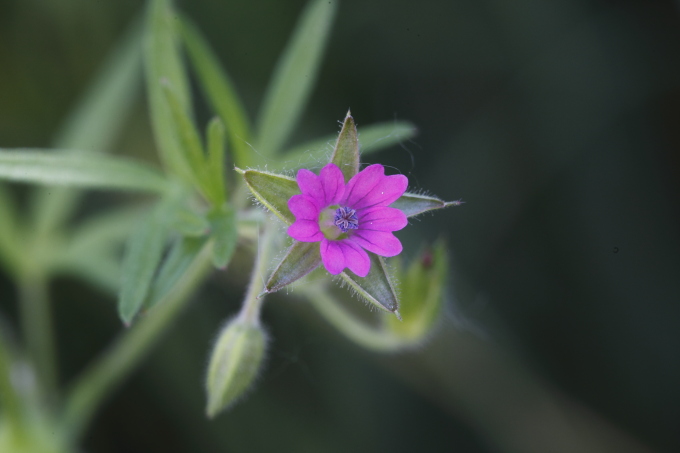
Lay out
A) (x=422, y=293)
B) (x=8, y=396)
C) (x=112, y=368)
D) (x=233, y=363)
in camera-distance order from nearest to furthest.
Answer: (x=233, y=363), (x=422, y=293), (x=8, y=396), (x=112, y=368)

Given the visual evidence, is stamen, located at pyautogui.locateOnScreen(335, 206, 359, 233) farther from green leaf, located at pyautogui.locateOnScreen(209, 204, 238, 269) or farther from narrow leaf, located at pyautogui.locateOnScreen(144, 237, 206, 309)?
narrow leaf, located at pyautogui.locateOnScreen(144, 237, 206, 309)

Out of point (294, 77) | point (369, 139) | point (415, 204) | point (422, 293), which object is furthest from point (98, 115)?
point (415, 204)

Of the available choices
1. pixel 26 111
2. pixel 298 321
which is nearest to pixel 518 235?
pixel 298 321

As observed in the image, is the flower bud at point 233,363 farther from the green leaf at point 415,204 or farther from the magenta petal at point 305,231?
the green leaf at point 415,204

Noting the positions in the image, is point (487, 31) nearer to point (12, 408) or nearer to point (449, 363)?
point (449, 363)

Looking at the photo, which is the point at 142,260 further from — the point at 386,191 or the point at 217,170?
the point at 386,191

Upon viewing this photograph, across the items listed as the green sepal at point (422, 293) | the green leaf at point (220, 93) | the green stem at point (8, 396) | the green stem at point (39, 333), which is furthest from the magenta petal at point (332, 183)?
the green stem at point (39, 333)
